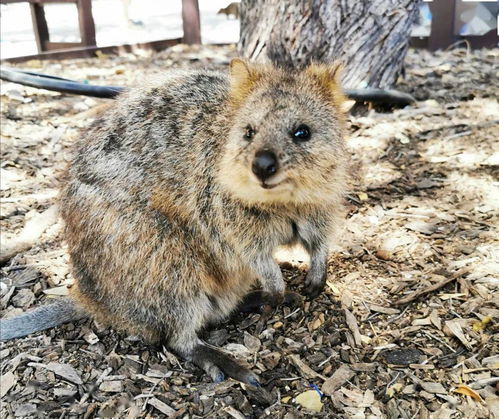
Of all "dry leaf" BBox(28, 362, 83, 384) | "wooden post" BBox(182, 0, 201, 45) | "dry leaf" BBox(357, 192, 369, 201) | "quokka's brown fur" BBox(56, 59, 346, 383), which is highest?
"wooden post" BBox(182, 0, 201, 45)

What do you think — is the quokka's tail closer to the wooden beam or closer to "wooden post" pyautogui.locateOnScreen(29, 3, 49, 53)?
the wooden beam

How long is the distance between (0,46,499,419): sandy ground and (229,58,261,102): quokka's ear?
3.35ft

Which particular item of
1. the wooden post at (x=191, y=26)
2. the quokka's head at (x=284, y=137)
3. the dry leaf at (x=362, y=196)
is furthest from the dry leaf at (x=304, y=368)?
the wooden post at (x=191, y=26)

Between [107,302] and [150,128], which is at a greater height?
[150,128]

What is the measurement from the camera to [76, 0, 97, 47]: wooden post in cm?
816

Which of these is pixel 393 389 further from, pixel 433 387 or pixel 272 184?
pixel 272 184

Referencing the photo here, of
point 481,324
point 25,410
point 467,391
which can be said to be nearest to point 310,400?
point 467,391

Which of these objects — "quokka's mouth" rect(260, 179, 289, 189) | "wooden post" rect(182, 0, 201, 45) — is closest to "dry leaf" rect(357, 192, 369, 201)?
"quokka's mouth" rect(260, 179, 289, 189)

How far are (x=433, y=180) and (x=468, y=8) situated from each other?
434cm

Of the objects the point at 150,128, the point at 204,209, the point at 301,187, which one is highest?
the point at 150,128

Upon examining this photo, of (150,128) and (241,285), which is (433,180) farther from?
(150,128)

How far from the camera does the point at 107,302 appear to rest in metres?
3.47

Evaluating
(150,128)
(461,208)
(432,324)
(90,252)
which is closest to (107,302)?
(90,252)

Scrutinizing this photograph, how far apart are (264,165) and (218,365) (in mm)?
1252
